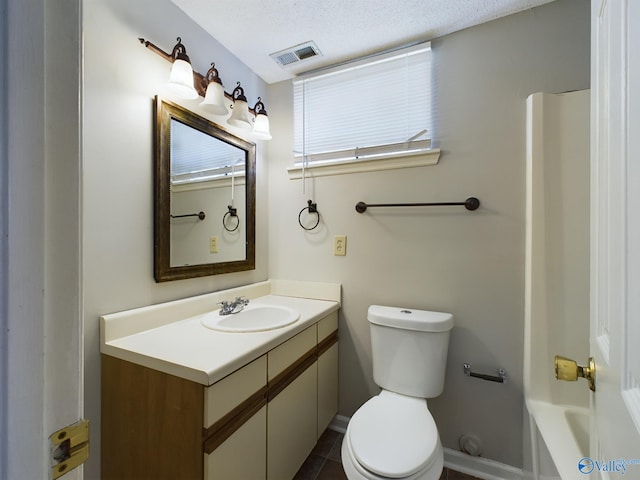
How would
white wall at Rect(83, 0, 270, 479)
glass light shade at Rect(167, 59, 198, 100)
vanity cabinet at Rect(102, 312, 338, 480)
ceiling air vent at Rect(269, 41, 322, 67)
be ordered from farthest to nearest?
ceiling air vent at Rect(269, 41, 322, 67) → glass light shade at Rect(167, 59, 198, 100) → white wall at Rect(83, 0, 270, 479) → vanity cabinet at Rect(102, 312, 338, 480)

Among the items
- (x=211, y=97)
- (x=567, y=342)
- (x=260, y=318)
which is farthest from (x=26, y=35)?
(x=567, y=342)

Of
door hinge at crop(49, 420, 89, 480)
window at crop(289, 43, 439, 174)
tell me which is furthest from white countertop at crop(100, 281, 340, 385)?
window at crop(289, 43, 439, 174)

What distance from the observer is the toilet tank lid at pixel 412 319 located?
139cm

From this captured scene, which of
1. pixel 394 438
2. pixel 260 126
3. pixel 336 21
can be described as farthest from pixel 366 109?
pixel 394 438

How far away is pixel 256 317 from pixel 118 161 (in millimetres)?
983

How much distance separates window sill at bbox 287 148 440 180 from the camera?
1556mm

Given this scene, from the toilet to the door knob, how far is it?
2.03 ft

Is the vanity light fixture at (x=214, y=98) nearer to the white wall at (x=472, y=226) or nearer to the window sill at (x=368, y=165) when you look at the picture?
the window sill at (x=368, y=165)

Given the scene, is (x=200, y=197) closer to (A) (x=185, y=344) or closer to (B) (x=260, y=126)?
(B) (x=260, y=126)

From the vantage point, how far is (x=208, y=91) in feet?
4.47

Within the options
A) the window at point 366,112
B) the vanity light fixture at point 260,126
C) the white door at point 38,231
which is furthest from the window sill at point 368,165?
the white door at point 38,231

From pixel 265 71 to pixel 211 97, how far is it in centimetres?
69

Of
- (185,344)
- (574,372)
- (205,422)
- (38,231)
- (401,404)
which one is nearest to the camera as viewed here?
(38,231)

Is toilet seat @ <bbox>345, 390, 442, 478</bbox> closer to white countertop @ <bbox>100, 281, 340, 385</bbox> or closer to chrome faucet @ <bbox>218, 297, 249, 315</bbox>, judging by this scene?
white countertop @ <bbox>100, 281, 340, 385</bbox>
